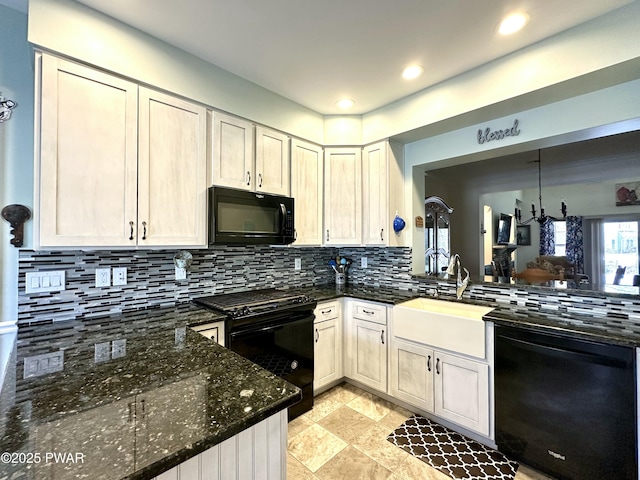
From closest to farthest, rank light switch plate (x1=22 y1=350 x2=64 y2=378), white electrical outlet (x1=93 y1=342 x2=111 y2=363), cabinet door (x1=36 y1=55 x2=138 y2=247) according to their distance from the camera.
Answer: light switch plate (x1=22 y1=350 x2=64 y2=378), white electrical outlet (x1=93 y1=342 x2=111 y2=363), cabinet door (x1=36 y1=55 x2=138 y2=247)

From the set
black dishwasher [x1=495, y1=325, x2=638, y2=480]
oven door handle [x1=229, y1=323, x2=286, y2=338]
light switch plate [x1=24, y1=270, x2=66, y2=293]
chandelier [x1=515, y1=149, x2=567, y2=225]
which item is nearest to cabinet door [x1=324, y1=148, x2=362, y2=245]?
oven door handle [x1=229, y1=323, x2=286, y2=338]

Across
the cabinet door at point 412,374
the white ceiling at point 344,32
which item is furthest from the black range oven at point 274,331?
the white ceiling at point 344,32

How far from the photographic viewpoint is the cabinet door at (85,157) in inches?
57.2

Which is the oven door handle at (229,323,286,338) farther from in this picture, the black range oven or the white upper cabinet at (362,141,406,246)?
the white upper cabinet at (362,141,406,246)

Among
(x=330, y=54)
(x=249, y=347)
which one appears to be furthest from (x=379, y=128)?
(x=249, y=347)

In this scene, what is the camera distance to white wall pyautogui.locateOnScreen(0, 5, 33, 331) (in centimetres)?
159

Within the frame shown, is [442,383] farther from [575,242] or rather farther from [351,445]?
[575,242]

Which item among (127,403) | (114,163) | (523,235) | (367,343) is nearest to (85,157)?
(114,163)

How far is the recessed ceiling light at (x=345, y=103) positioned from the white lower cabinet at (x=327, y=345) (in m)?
1.81

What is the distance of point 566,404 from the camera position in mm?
1621

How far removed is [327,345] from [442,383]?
3.11ft

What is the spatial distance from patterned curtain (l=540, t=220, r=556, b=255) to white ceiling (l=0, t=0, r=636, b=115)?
3.15m

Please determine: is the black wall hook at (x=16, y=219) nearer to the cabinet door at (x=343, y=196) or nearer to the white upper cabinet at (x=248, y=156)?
the white upper cabinet at (x=248, y=156)

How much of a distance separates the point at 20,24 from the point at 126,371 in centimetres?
207
